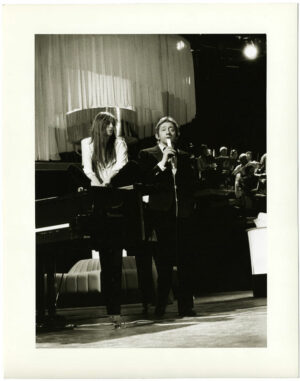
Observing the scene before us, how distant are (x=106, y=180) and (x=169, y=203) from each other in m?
0.41

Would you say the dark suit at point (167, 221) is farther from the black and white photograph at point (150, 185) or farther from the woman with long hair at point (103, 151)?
the woman with long hair at point (103, 151)

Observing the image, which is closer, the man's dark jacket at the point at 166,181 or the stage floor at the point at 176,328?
the stage floor at the point at 176,328

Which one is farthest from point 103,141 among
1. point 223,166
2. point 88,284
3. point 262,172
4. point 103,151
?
point 262,172

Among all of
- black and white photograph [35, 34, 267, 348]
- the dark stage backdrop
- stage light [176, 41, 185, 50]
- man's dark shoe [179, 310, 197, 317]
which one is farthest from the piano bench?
stage light [176, 41, 185, 50]

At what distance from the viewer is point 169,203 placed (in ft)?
12.9

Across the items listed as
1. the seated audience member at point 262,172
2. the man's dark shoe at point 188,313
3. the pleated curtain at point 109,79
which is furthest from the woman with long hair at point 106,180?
the seated audience member at point 262,172

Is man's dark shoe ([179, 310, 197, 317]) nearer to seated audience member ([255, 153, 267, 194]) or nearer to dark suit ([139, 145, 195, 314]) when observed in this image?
dark suit ([139, 145, 195, 314])

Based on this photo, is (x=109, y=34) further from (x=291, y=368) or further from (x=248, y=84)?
(x=291, y=368)

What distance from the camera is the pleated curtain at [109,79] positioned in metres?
3.90

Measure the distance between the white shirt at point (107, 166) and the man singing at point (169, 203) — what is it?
0.12 meters

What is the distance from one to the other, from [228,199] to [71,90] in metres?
1.18

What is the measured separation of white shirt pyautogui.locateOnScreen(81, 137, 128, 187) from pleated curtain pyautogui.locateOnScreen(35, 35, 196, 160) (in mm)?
101

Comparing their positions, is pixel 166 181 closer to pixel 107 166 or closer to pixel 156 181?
pixel 156 181
